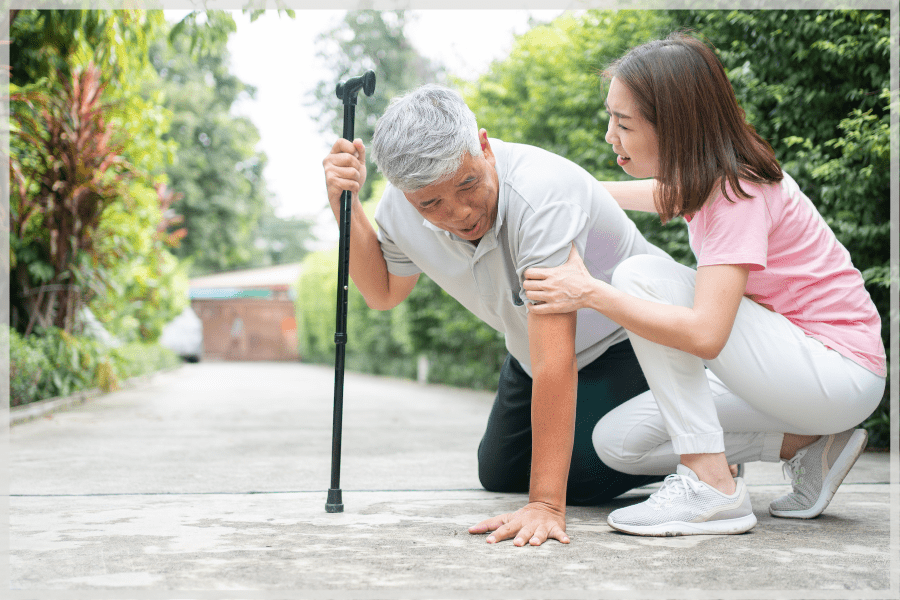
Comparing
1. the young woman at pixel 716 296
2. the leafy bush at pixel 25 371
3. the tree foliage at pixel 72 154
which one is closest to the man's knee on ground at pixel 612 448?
the young woman at pixel 716 296

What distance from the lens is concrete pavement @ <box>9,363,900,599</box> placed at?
1.59 m

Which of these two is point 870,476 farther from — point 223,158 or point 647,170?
point 223,158

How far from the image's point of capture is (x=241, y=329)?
32312mm

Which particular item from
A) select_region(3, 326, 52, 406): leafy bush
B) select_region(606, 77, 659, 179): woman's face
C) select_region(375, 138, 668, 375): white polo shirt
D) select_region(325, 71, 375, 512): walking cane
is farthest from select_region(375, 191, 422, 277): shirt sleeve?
select_region(3, 326, 52, 406): leafy bush

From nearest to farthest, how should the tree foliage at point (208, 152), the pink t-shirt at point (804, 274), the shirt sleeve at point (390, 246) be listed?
the pink t-shirt at point (804, 274) → the shirt sleeve at point (390, 246) → the tree foliage at point (208, 152)

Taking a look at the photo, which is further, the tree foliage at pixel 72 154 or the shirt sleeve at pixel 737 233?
the tree foliage at pixel 72 154

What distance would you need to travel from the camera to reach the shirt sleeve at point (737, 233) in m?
1.93

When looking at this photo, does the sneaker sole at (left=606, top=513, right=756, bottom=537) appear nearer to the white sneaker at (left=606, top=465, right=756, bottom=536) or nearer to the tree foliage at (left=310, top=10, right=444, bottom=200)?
the white sneaker at (left=606, top=465, right=756, bottom=536)

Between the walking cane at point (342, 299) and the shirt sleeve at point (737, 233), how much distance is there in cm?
107

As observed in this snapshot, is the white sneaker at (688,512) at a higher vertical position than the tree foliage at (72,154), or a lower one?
lower

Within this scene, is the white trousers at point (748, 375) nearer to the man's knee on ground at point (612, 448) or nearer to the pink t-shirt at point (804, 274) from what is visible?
the pink t-shirt at point (804, 274)

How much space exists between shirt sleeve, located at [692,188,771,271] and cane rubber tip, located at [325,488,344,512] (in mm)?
1247

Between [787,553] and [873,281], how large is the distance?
95.1 inches

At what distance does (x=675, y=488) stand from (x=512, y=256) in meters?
0.76
